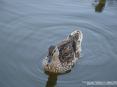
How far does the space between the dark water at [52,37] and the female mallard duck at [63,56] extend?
4.3 inches

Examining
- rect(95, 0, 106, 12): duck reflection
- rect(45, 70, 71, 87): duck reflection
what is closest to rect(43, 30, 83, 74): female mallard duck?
rect(45, 70, 71, 87): duck reflection

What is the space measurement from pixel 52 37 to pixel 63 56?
75 centimetres

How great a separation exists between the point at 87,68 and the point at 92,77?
0.22m

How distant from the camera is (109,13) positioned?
8.87 m

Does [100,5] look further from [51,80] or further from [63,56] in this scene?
[51,80]

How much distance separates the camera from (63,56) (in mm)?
7105

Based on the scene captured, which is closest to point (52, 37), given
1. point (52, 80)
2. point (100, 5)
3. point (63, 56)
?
point (63, 56)

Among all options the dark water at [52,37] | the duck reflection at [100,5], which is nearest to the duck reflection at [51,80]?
the dark water at [52,37]

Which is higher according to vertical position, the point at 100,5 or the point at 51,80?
the point at 100,5

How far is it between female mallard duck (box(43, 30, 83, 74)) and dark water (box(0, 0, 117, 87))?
0.36 ft

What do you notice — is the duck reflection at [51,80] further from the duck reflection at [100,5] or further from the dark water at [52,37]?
the duck reflection at [100,5]

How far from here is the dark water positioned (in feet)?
22.3

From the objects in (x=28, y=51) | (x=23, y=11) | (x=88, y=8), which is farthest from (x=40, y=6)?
(x=28, y=51)

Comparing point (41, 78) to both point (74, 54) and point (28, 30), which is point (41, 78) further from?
point (28, 30)
